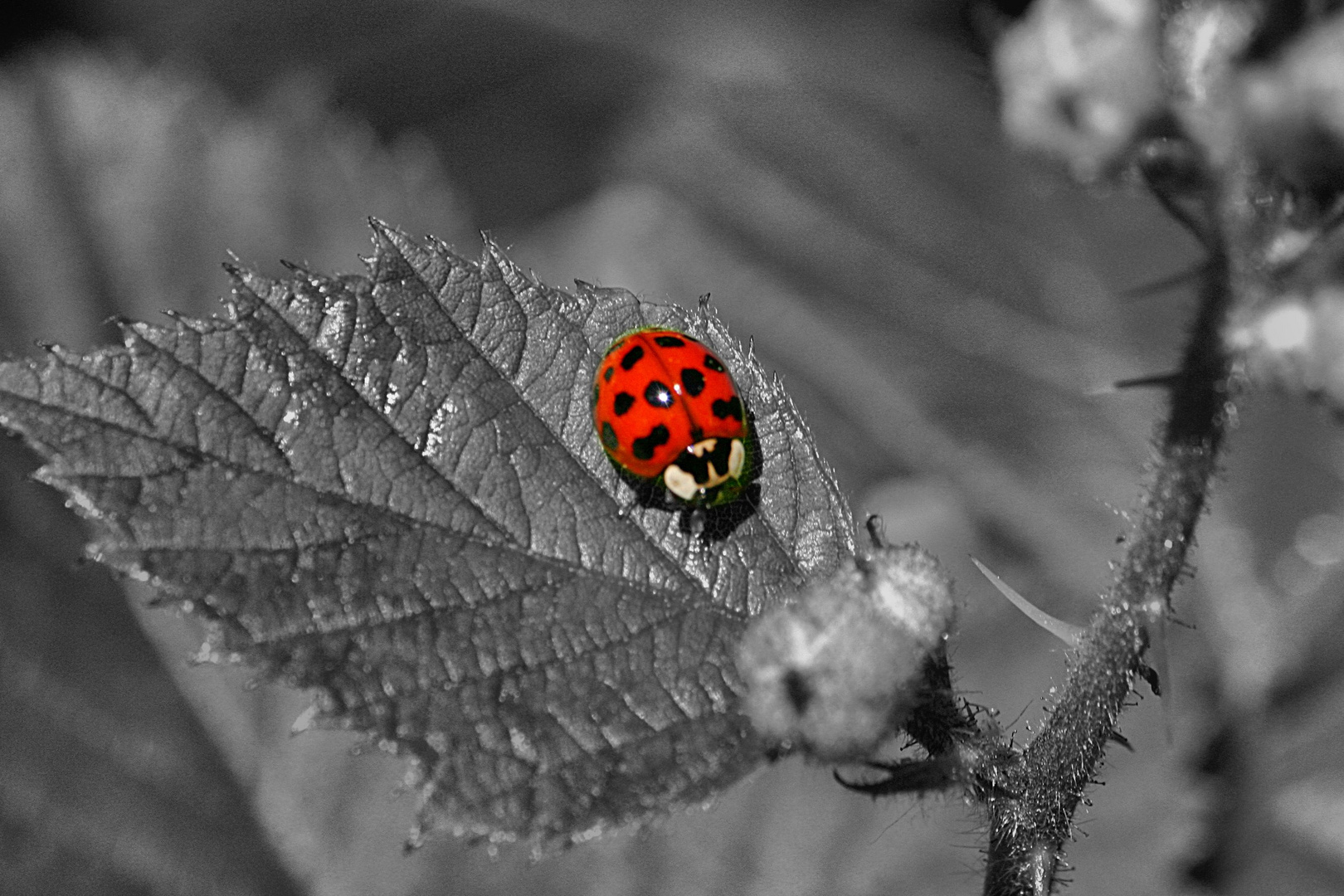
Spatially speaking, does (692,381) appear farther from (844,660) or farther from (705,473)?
(844,660)

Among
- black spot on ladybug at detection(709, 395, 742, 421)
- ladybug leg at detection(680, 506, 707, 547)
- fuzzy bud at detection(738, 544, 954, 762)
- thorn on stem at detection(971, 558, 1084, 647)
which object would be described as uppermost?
black spot on ladybug at detection(709, 395, 742, 421)

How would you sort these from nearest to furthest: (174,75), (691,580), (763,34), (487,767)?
(487,767) < (691,580) < (174,75) < (763,34)

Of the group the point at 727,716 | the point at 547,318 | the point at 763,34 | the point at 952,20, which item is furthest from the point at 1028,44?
the point at 763,34

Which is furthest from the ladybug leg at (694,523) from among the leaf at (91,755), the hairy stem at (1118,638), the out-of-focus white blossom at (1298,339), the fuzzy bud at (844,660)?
the leaf at (91,755)

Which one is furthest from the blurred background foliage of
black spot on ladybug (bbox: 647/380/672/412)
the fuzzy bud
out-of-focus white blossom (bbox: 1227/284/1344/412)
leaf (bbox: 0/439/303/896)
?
the fuzzy bud

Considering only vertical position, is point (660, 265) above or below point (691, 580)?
above

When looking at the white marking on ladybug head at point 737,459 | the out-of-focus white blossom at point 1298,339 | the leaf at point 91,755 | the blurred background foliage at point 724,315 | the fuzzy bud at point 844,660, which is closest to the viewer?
the fuzzy bud at point 844,660

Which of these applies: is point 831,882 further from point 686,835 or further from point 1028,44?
point 1028,44

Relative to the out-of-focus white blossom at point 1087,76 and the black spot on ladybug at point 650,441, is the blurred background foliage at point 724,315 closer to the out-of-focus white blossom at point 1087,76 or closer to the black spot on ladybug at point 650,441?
the out-of-focus white blossom at point 1087,76

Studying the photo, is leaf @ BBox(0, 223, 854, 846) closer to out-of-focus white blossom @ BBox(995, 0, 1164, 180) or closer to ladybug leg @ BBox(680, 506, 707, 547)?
ladybug leg @ BBox(680, 506, 707, 547)
